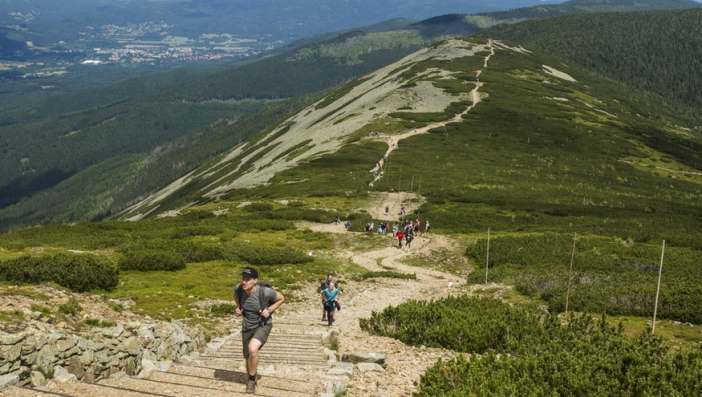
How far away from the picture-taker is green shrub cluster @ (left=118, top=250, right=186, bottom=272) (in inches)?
1287

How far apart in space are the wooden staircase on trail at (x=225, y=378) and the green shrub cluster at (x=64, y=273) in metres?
10.5

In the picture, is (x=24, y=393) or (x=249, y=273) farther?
(x=249, y=273)

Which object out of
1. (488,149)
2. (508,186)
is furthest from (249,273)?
(488,149)

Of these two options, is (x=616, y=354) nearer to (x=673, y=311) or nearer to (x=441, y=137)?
(x=673, y=311)

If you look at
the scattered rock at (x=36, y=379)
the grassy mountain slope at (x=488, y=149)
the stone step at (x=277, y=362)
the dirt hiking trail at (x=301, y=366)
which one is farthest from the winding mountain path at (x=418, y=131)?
the scattered rock at (x=36, y=379)

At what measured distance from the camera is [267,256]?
39.2 metres

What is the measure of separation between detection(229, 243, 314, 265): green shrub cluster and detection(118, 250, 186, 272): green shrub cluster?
18.3 ft

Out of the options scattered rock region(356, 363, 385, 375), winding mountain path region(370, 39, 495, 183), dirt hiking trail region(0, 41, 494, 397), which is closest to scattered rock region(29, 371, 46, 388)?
dirt hiking trail region(0, 41, 494, 397)

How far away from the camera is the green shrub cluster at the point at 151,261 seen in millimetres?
32688

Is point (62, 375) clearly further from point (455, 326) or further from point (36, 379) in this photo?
point (455, 326)

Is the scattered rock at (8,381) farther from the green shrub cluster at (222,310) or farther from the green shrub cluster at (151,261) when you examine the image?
A: the green shrub cluster at (151,261)

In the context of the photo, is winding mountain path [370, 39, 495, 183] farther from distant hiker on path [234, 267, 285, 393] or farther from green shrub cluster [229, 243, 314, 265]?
distant hiker on path [234, 267, 285, 393]

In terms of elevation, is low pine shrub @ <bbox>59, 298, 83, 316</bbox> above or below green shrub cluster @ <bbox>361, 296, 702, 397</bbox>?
above

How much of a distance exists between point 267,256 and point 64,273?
51.9 feet
